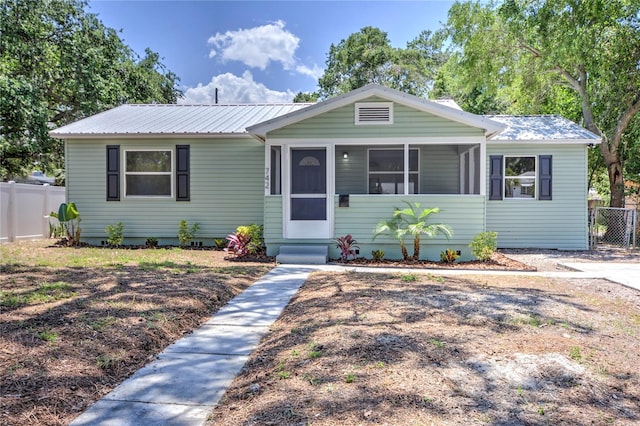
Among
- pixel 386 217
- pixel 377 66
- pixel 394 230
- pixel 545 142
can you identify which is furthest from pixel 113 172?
pixel 377 66

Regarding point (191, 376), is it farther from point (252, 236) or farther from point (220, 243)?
point (220, 243)

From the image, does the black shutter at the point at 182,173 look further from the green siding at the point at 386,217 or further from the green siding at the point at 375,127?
the green siding at the point at 375,127

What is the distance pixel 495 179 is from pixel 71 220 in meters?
11.4

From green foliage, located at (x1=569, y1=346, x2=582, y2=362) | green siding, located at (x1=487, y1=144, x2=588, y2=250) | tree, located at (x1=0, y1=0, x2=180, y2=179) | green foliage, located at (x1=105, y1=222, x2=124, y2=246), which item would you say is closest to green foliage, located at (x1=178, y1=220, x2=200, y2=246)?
green foliage, located at (x1=105, y1=222, x2=124, y2=246)

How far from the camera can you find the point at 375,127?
9.12 metres

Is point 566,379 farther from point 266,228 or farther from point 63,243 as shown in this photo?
point 63,243

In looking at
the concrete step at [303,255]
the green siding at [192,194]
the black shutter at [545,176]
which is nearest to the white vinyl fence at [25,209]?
the green siding at [192,194]

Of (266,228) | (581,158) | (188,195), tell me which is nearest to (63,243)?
(188,195)

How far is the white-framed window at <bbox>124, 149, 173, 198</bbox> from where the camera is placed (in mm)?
11375

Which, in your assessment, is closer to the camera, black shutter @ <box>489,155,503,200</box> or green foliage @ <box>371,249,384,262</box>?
green foliage @ <box>371,249,384,262</box>

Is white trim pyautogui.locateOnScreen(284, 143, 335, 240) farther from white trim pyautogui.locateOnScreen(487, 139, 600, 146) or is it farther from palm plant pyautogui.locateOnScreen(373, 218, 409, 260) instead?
white trim pyautogui.locateOnScreen(487, 139, 600, 146)

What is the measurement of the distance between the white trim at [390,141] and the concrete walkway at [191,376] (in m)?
4.64

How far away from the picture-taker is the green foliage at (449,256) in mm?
8906

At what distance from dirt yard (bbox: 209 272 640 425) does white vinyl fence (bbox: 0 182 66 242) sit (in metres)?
10.6
